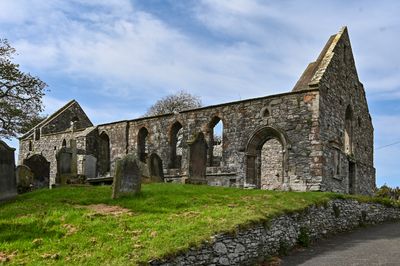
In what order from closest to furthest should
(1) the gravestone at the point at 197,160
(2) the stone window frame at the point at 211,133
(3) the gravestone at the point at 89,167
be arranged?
(1) the gravestone at the point at 197,160
(3) the gravestone at the point at 89,167
(2) the stone window frame at the point at 211,133

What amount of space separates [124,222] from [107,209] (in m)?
1.61

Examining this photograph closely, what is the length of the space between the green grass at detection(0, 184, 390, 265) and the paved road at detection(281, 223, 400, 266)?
124 centimetres

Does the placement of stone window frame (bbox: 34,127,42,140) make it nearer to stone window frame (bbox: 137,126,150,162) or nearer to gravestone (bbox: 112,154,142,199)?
stone window frame (bbox: 137,126,150,162)

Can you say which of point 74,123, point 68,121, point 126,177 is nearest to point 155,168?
point 126,177

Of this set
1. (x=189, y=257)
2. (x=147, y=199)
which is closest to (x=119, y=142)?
(x=147, y=199)

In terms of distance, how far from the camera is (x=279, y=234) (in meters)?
12.1

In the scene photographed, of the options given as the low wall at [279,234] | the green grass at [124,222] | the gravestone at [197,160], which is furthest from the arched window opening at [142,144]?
the low wall at [279,234]

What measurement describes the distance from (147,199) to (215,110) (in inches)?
415

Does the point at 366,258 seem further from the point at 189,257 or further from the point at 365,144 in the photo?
the point at 365,144

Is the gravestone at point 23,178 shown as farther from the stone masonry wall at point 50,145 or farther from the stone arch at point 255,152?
the stone masonry wall at point 50,145

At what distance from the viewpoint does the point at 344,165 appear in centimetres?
2225

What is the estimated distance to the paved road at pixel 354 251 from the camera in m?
10.7

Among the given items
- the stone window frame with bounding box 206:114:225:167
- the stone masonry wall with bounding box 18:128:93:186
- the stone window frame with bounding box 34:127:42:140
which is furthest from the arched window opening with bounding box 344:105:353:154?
the stone window frame with bounding box 34:127:42:140

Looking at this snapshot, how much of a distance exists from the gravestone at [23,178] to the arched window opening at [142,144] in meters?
9.24
